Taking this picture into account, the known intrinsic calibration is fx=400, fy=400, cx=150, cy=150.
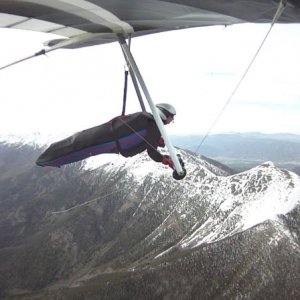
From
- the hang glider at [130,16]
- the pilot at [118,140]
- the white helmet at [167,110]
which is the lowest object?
the pilot at [118,140]

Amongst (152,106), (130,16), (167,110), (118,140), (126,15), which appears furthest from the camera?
(167,110)

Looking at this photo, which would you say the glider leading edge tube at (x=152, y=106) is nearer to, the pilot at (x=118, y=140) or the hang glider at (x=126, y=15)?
the hang glider at (x=126, y=15)

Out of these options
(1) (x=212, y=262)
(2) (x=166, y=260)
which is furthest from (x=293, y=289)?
(2) (x=166, y=260)

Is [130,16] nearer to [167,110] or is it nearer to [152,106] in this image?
[152,106]

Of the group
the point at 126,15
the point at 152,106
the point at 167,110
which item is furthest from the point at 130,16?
the point at 167,110

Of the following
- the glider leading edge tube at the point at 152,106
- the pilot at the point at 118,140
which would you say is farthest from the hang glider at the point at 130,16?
the pilot at the point at 118,140

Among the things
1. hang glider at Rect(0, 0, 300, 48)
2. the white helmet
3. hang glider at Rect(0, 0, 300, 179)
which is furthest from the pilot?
hang glider at Rect(0, 0, 300, 48)

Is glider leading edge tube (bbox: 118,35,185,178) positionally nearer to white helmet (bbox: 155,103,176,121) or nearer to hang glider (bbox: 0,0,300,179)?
hang glider (bbox: 0,0,300,179)
